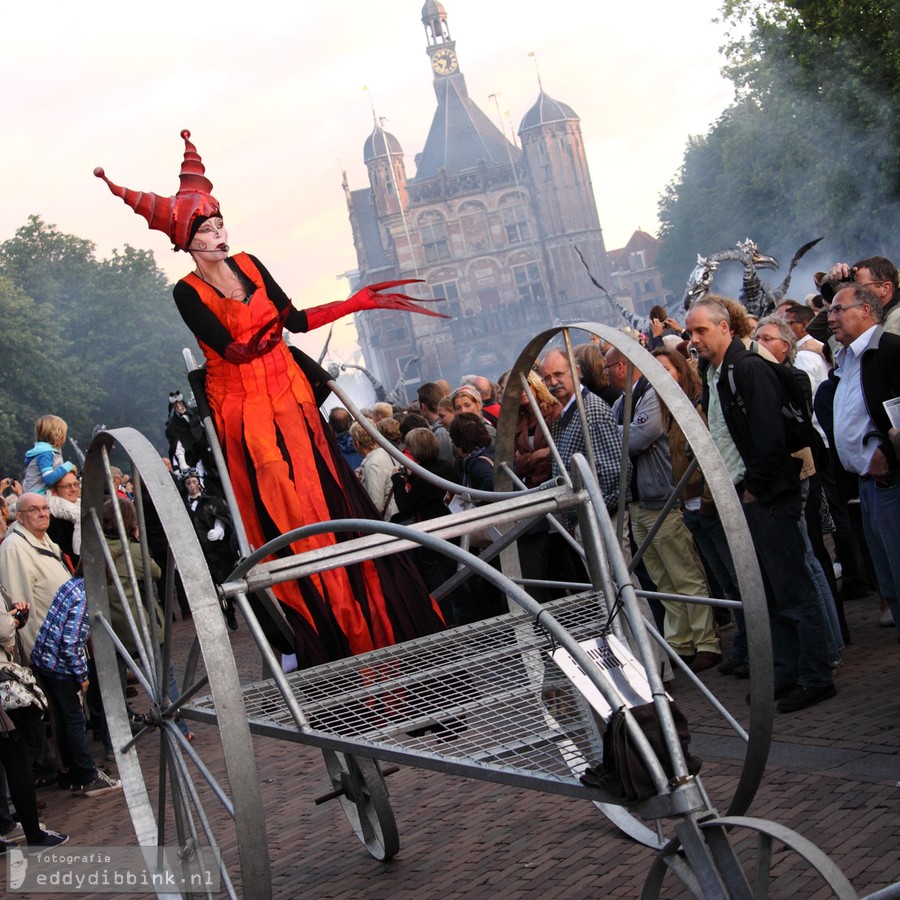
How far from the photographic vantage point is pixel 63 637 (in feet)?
27.3

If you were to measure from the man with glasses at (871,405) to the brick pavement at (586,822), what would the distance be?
2.73ft

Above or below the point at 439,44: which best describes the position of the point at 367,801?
below

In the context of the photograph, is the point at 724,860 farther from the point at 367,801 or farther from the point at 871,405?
the point at 871,405

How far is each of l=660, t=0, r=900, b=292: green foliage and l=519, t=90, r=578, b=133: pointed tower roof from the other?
68.4 meters

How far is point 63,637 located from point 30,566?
480mm

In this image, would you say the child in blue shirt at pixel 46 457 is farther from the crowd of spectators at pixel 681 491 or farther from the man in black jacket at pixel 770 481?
the man in black jacket at pixel 770 481

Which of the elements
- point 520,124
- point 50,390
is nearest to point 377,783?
point 50,390

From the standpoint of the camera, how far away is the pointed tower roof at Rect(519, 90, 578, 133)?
118m

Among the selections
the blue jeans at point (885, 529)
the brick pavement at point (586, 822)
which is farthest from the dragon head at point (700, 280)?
the blue jeans at point (885, 529)

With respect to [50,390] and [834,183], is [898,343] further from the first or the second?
[50,390]

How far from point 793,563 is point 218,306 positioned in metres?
2.92

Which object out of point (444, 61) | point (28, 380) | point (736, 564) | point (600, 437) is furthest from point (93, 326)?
point (444, 61)

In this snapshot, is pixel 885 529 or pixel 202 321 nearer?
pixel 202 321

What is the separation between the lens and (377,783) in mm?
5391
